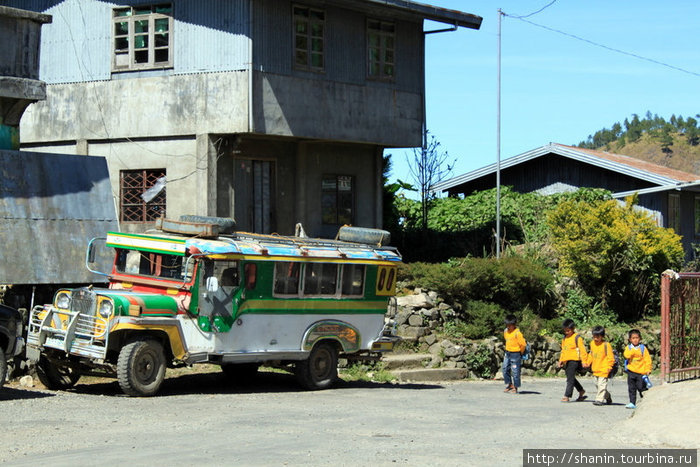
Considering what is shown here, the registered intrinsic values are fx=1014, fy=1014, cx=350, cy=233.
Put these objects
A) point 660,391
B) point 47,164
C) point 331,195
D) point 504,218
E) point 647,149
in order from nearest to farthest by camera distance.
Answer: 1. point 660,391
2. point 47,164
3. point 331,195
4. point 504,218
5. point 647,149

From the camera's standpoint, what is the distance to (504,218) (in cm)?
3300

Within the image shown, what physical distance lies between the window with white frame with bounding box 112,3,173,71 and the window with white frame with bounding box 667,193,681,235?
18.4m

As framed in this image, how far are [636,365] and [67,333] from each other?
9.21m

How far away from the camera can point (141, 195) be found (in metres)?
25.0

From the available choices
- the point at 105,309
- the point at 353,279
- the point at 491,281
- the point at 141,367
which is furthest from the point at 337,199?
the point at 105,309

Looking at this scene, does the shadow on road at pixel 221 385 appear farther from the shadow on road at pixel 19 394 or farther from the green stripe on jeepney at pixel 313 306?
the green stripe on jeepney at pixel 313 306

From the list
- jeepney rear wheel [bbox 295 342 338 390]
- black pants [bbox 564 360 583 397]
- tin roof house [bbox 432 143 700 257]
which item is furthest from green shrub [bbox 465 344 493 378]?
tin roof house [bbox 432 143 700 257]

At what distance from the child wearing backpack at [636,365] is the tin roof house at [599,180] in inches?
649

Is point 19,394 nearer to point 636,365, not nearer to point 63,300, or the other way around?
point 63,300

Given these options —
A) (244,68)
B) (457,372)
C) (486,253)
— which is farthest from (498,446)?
(486,253)

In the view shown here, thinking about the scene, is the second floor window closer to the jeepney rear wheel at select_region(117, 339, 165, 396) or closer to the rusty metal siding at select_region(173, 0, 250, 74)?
the rusty metal siding at select_region(173, 0, 250, 74)

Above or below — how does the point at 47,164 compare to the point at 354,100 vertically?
below

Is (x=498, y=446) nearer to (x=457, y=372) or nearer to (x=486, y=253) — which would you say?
(x=457, y=372)

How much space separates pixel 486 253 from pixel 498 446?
63.9 ft
